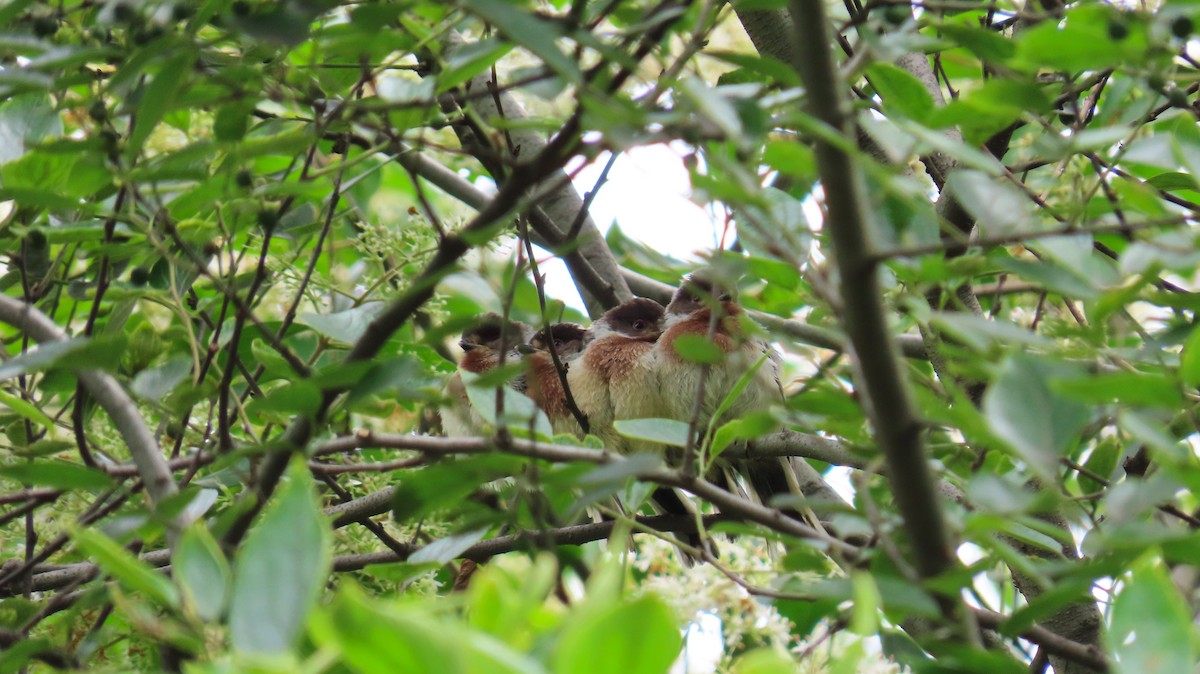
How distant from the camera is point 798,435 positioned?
2.83 meters

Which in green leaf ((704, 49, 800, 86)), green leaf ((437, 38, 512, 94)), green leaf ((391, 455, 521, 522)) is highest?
green leaf ((704, 49, 800, 86))

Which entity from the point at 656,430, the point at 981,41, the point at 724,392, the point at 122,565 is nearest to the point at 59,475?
the point at 122,565

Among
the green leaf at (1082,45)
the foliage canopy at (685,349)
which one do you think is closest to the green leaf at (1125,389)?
the foliage canopy at (685,349)

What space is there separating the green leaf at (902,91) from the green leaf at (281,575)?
0.95m

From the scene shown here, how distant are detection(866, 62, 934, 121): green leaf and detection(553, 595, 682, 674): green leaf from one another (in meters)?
0.94

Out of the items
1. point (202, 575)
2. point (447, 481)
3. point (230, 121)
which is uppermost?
point (230, 121)

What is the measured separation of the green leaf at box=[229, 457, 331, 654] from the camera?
918 mm

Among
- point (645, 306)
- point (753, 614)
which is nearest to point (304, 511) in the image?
point (753, 614)

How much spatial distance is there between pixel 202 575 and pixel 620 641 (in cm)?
43

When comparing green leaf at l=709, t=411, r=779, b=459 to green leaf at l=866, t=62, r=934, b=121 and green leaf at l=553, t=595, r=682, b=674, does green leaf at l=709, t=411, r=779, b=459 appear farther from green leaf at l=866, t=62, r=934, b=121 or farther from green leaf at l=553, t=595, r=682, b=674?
green leaf at l=553, t=595, r=682, b=674

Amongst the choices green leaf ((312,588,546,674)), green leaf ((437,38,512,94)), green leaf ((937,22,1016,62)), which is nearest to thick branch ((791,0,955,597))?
green leaf ((937,22,1016,62))

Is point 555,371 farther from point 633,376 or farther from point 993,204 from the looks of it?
point 993,204

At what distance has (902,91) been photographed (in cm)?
154

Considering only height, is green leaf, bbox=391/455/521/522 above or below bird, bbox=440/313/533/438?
above
